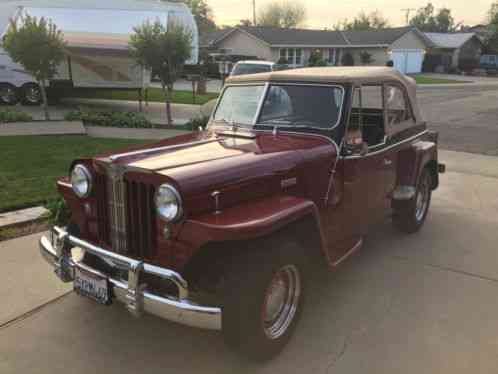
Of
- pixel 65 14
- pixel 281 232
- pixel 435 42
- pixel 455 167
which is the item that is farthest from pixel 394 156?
pixel 435 42

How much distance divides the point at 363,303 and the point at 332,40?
46575 mm

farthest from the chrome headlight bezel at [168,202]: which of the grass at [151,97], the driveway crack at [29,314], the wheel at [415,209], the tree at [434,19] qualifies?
the tree at [434,19]

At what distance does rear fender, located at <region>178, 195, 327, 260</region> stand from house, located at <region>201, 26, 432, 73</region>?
136 ft

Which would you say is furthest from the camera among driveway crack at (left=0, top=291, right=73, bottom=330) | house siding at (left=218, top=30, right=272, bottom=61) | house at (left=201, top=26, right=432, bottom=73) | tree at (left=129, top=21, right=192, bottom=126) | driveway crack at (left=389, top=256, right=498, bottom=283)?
house at (left=201, top=26, right=432, bottom=73)

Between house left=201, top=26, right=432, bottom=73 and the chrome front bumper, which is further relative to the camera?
house left=201, top=26, right=432, bottom=73

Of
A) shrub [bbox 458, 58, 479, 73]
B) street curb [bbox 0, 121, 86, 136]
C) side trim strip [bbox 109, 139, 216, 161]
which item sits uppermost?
shrub [bbox 458, 58, 479, 73]

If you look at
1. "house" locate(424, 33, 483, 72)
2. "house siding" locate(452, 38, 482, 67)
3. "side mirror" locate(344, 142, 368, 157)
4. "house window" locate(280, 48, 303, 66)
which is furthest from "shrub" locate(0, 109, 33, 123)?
"house siding" locate(452, 38, 482, 67)

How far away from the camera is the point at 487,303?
3932mm

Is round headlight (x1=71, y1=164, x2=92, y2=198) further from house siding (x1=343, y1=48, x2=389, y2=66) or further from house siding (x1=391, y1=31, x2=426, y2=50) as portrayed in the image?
house siding (x1=391, y1=31, x2=426, y2=50)

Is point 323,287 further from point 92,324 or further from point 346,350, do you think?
point 92,324

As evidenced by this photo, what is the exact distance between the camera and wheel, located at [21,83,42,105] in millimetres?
16516

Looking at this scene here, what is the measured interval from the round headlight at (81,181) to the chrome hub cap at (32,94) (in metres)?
15.1

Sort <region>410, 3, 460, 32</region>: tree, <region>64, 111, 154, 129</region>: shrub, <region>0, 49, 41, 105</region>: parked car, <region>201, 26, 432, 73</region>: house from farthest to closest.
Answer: <region>410, 3, 460, 32</region>: tree, <region>201, 26, 432, 73</region>: house, <region>0, 49, 41, 105</region>: parked car, <region>64, 111, 154, 129</region>: shrub

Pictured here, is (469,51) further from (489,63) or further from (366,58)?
(366,58)
